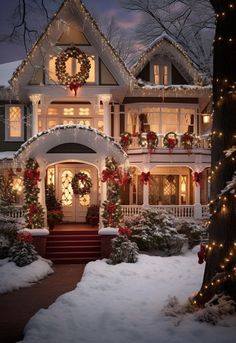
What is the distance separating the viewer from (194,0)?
19.6 metres

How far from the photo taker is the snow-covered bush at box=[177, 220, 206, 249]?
1983 centimetres

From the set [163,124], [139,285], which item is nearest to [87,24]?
[163,124]

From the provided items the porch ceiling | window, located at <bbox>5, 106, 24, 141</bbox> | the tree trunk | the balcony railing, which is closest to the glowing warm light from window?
window, located at <bbox>5, 106, 24, 141</bbox>

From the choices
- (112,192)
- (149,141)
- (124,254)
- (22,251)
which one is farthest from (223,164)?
(149,141)

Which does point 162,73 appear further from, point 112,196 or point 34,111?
point 112,196

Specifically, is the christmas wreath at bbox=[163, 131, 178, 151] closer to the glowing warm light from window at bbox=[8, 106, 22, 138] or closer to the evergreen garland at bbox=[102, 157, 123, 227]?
the evergreen garland at bbox=[102, 157, 123, 227]

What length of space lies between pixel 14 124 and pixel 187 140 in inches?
352

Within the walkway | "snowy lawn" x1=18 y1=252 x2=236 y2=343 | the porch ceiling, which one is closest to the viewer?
"snowy lawn" x1=18 y1=252 x2=236 y2=343

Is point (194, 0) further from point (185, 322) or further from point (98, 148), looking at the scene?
point (185, 322)

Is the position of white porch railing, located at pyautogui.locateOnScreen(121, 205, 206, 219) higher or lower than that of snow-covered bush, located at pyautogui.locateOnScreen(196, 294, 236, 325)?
higher

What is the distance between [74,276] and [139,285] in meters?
2.89

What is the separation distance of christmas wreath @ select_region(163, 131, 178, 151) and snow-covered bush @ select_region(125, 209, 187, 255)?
371 centimetres

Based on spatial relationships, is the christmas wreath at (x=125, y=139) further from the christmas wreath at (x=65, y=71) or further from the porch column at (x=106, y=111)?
the christmas wreath at (x=65, y=71)

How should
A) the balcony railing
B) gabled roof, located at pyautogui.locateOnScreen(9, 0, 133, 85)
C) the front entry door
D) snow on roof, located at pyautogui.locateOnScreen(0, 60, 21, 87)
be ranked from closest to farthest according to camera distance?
gabled roof, located at pyautogui.locateOnScreen(9, 0, 133, 85)
the balcony railing
snow on roof, located at pyautogui.locateOnScreen(0, 60, 21, 87)
the front entry door
